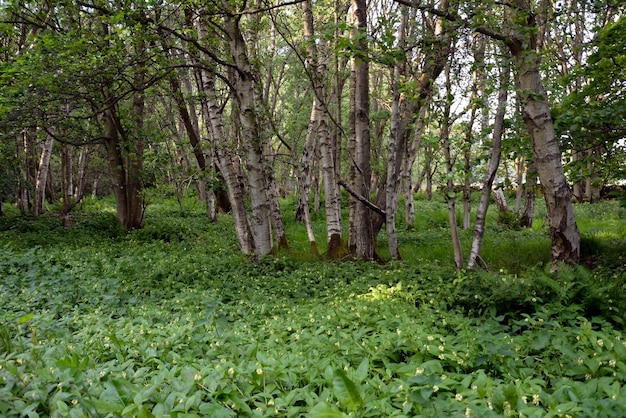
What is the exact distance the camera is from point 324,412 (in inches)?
96.8

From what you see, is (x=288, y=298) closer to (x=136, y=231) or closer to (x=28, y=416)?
(x=28, y=416)

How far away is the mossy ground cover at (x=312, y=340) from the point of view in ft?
8.87

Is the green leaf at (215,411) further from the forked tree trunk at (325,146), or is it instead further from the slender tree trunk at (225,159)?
the slender tree trunk at (225,159)

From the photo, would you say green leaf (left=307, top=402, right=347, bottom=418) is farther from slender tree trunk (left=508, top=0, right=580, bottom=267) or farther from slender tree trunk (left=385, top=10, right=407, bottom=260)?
slender tree trunk (left=385, top=10, right=407, bottom=260)

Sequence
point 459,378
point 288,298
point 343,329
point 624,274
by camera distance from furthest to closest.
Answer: point 288,298, point 624,274, point 343,329, point 459,378

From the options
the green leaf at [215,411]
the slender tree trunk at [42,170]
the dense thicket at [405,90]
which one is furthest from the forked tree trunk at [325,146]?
the slender tree trunk at [42,170]

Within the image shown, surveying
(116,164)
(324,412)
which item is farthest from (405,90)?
(116,164)

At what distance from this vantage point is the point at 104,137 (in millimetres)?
12781

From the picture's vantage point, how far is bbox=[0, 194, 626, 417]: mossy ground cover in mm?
2705

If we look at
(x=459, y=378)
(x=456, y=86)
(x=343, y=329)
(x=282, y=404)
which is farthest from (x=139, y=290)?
(x=456, y=86)

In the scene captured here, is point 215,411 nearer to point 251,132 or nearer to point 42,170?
point 251,132

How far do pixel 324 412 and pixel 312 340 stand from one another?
1.46 metres

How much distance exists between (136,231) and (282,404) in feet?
37.1

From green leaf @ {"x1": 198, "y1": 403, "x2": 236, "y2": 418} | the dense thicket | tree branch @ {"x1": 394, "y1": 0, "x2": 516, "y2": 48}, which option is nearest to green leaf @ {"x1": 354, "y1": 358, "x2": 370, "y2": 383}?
green leaf @ {"x1": 198, "y1": 403, "x2": 236, "y2": 418}
